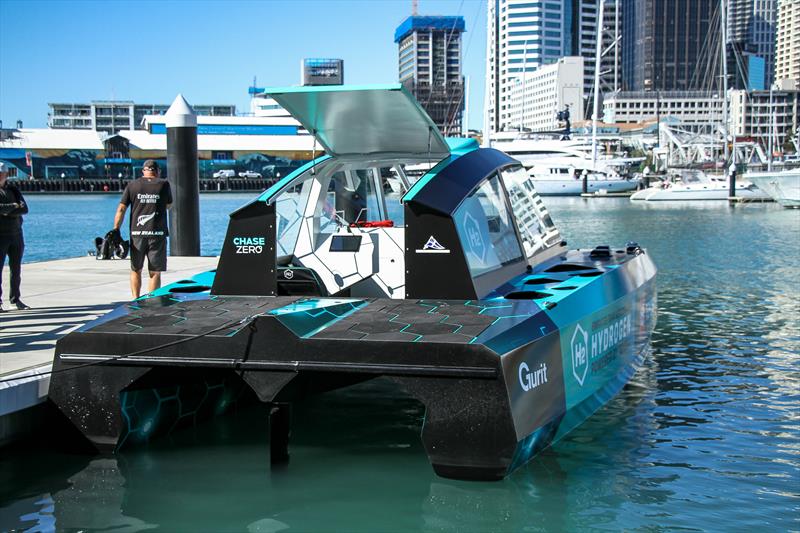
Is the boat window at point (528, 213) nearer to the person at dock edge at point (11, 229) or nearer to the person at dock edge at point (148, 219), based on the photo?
the person at dock edge at point (148, 219)

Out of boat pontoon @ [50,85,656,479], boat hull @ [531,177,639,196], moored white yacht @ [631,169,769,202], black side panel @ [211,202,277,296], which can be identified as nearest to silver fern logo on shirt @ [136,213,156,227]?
boat pontoon @ [50,85,656,479]

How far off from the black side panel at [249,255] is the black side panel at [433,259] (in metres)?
1.14

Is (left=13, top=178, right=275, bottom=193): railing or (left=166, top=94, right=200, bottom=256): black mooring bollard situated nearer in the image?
(left=166, top=94, right=200, bottom=256): black mooring bollard

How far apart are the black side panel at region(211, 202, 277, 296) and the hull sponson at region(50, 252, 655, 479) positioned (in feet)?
0.71

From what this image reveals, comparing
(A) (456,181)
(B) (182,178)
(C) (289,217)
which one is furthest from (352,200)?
(B) (182,178)

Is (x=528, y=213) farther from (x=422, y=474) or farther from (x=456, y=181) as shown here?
(x=422, y=474)

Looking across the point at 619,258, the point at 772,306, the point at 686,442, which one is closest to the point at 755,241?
the point at 772,306

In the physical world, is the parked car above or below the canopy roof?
above

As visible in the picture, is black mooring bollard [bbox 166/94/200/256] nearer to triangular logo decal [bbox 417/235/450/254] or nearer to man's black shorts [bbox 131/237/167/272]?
man's black shorts [bbox 131/237/167/272]

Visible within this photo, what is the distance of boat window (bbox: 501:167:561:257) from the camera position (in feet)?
27.9

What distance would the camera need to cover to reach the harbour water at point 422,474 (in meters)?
5.58

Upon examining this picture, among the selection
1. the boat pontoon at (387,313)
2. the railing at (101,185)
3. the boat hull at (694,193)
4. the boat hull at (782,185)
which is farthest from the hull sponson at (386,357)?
the railing at (101,185)

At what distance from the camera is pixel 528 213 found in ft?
29.3

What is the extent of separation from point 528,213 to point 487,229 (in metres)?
1.56
